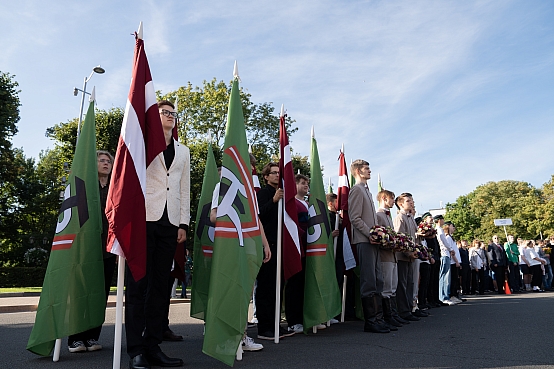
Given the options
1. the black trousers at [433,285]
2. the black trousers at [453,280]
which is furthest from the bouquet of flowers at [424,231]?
the black trousers at [453,280]

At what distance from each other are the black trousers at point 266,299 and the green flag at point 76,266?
206cm

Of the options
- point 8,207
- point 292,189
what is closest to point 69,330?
point 292,189

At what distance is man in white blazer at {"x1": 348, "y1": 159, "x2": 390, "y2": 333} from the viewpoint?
6.84 m

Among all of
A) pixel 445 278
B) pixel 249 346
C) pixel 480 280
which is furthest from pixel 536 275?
pixel 249 346

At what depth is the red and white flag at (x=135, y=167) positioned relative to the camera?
4.15m

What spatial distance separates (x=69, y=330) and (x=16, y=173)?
30937 millimetres

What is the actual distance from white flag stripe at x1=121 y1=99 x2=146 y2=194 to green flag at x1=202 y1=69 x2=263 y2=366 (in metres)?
1.01

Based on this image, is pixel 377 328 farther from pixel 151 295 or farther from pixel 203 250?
pixel 151 295

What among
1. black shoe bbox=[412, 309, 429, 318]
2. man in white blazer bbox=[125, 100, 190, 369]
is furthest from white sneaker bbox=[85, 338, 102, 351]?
black shoe bbox=[412, 309, 429, 318]

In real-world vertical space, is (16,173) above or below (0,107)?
below

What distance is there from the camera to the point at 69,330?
4766 millimetres

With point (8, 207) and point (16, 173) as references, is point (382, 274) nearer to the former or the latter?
point (16, 173)

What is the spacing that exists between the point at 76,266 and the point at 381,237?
13.5ft

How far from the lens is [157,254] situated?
14.8 ft
